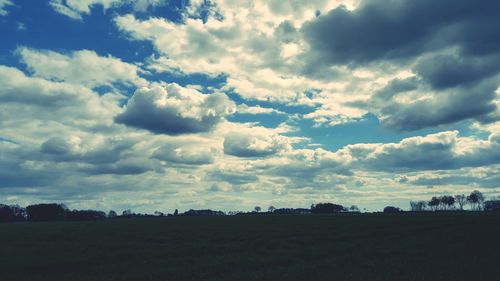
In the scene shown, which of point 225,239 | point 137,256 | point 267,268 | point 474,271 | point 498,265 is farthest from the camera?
point 225,239

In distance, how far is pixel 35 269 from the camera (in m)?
30.3

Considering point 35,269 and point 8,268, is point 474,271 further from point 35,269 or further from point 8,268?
point 8,268

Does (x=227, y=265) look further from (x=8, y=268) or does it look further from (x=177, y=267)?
(x=8, y=268)

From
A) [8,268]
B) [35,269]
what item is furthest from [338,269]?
[8,268]

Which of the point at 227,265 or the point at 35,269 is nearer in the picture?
the point at 227,265

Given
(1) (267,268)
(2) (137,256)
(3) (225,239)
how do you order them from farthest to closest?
(3) (225,239) → (2) (137,256) → (1) (267,268)

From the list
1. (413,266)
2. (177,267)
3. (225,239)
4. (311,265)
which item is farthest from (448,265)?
(225,239)

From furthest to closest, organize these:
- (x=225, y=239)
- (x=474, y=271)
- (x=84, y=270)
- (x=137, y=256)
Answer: (x=225, y=239)
(x=137, y=256)
(x=84, y=270)
(x=474, y=271)

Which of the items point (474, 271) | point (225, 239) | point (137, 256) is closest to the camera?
point (474, 271)

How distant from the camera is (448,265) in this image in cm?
2550

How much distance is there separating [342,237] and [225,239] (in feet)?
49.8

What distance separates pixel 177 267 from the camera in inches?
1107

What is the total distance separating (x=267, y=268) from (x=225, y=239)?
23.6 m

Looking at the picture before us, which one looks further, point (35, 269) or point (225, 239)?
point (225, 239)
